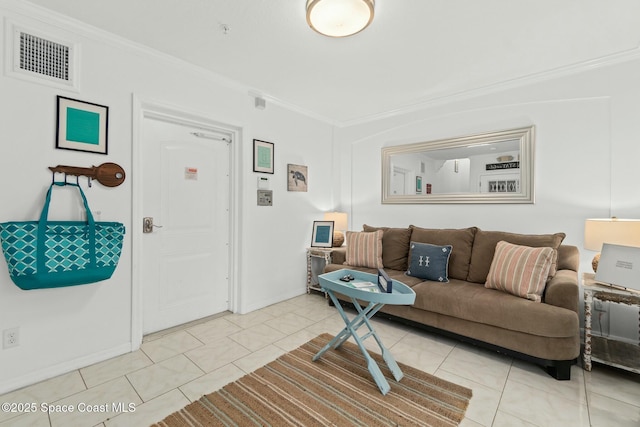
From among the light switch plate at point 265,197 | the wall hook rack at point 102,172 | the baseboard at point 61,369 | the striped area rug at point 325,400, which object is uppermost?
the wall hook rack at point 102,172

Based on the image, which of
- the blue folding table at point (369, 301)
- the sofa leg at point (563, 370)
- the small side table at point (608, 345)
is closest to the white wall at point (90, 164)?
the blue folding table at point (369, 301)

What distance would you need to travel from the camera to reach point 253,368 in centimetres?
221

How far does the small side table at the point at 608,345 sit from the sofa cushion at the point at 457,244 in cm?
93

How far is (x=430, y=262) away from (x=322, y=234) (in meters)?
1.57

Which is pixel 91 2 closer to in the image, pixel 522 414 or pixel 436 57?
pixel 436 57

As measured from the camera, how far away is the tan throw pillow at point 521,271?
2332 millimetres

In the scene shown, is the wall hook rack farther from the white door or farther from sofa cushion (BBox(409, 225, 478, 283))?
sofa cushion (BBox(409, 225, 478, 283))

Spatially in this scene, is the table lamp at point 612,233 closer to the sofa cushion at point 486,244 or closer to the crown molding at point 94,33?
the sofa cushion at point 486,244

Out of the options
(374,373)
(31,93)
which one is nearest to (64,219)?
(31,93)

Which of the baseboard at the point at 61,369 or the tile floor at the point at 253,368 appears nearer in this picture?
the tile floor at the point at 253,368

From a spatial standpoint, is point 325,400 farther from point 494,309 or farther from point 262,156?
point 262,156

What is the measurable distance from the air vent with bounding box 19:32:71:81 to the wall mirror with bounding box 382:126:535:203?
3449mm

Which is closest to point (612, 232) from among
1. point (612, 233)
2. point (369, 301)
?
point (612, 233)

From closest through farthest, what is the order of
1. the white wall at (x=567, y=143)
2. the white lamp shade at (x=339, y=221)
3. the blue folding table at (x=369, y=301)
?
the blue folding table at (x=369, y=301) < the white wall at (x=567, y=143) < the white lamp shade at (x=339, y=221)
